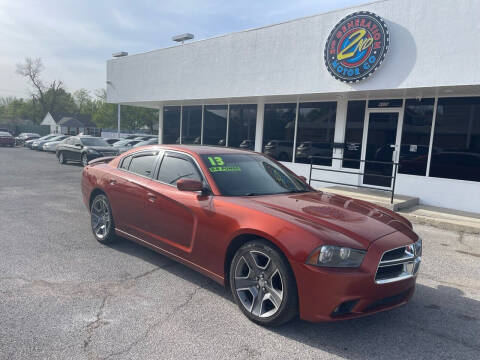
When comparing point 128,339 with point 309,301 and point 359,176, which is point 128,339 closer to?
point 309,301

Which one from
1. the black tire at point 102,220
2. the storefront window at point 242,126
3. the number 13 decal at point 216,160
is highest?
the storefront window at point 242,126

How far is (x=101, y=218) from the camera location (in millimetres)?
5371

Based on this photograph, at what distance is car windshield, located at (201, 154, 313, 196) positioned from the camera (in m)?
3.89

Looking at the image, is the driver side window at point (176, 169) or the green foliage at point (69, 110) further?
the green foliage at point (69, 110)

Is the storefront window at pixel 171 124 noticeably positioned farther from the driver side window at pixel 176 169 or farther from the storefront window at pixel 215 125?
the driver side window at pixel 176 169

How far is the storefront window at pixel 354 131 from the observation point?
10.7 m

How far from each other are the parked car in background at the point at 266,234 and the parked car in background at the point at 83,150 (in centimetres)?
1329

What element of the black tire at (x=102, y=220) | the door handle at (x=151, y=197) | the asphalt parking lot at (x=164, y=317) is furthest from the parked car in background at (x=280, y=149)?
the door handle at (x=151, y=197)

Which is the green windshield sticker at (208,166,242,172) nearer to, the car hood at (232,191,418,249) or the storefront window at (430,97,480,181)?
the car hood at (232,191,418,249)

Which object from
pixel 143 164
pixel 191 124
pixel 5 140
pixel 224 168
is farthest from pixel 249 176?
pixel 5 140


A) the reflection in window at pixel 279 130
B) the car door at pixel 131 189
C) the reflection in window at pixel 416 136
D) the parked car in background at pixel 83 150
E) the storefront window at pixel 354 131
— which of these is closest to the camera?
the car door at pixel 131 189

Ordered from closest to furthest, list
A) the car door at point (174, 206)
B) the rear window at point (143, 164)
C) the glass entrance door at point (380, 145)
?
the car door at point (174, 206), the rear window at point (143, 164), the glass entrance door at point (380, 145)

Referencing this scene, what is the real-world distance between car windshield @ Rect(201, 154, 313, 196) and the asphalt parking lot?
1.15m

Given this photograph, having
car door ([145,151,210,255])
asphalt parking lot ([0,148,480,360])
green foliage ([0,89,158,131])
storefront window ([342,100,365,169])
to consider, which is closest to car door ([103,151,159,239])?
car door ([145,151,210,255])
